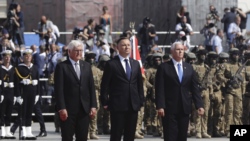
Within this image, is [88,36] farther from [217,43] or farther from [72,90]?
[72,90]

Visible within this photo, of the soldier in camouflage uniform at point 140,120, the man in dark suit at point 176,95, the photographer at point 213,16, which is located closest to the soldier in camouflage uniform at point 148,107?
the soldier in camouflage uniform at point 140,120

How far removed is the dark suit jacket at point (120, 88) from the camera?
18.1m

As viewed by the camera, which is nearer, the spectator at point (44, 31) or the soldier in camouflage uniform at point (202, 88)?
the soldier in camouflage uniform at point (202, 88)

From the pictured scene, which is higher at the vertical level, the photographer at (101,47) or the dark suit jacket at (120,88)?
the photographer at (101,47)

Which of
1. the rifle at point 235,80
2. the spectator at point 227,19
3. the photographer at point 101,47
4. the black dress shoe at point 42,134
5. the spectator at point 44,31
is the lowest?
the black dress shoe at point 42,134

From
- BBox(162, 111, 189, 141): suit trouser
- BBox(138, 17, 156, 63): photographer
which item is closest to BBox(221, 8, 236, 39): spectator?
BBox(138, 17, 156, 63): photographer

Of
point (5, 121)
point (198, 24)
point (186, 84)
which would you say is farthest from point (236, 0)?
point (186, 84)

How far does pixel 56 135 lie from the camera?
86.1ft

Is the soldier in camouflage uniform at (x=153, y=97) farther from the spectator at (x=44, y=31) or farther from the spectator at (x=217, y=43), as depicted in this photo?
the spectator at (x=217, y=43)

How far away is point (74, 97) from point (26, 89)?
717 centimetres

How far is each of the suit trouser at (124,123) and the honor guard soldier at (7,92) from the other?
726cm

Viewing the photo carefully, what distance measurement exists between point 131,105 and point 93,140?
6967 mm

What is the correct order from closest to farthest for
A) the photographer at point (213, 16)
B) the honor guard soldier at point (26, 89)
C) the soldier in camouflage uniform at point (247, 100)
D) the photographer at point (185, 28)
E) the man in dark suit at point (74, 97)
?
1. the man in dark suit at point (74, 97)
2. the honor guard soldier at point (26, 89)
3. the soldier in camouflage uniform at point (247, 100)
4. the photographer at point (185, 28)
5. the photographer at point (213, 16)

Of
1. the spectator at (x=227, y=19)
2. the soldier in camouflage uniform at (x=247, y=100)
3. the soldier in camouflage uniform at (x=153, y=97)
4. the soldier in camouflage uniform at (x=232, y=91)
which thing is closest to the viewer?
the soldier in camouflage uniform at (x=153, y=97)
